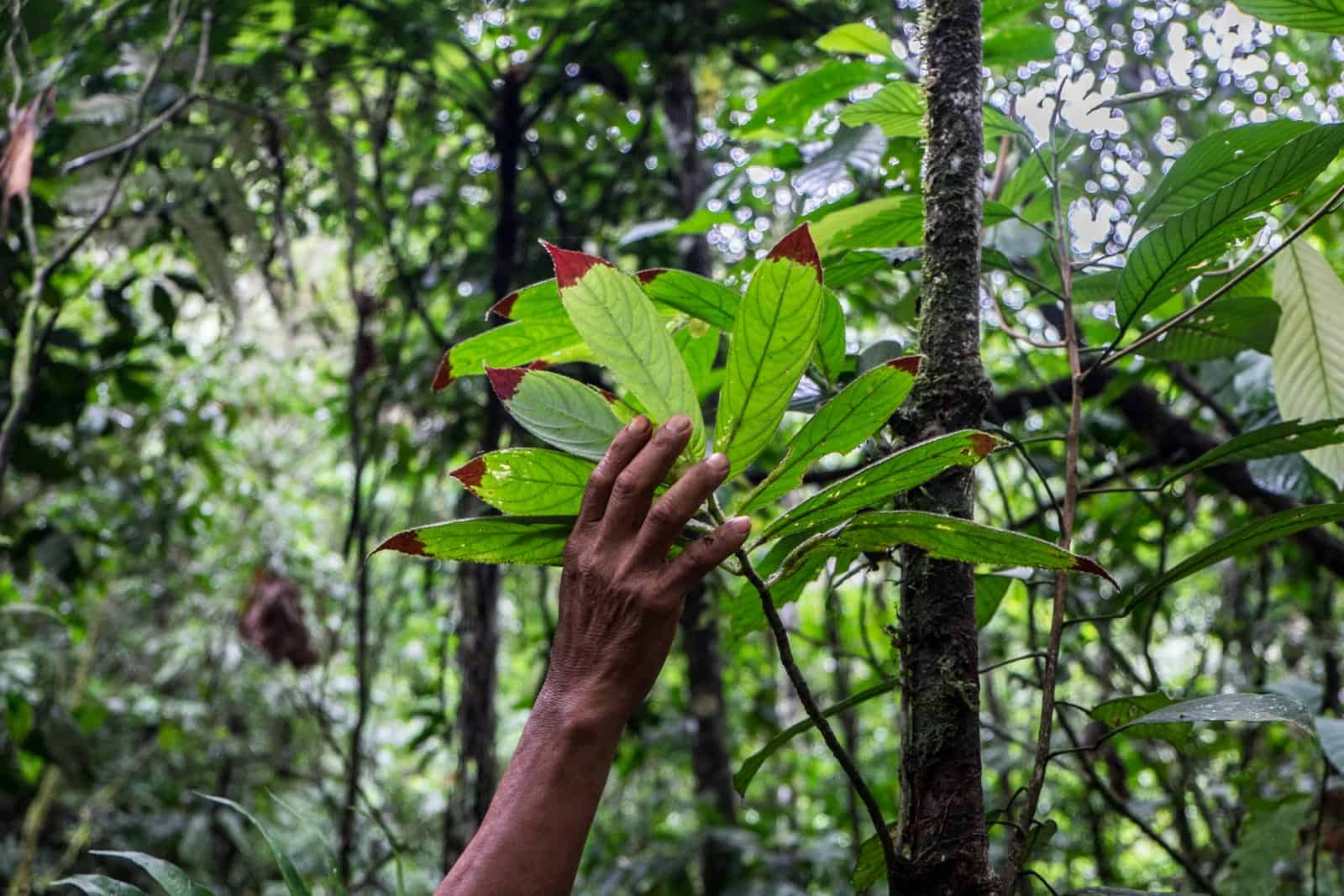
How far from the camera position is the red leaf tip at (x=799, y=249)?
2.03 ft

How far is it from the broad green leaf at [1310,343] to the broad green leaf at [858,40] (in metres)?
0.48

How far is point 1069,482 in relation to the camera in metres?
0.81

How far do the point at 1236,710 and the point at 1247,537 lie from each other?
0.13 meters

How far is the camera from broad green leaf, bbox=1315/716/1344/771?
1.07m

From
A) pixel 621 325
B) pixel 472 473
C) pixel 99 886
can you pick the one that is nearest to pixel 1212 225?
pixel 621 325

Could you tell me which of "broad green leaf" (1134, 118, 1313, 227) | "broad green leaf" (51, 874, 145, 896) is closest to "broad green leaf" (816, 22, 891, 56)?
"broad green leaf" (1134, 118, 1313, 227)

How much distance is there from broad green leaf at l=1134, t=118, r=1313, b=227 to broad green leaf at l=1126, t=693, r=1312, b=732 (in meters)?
0.40

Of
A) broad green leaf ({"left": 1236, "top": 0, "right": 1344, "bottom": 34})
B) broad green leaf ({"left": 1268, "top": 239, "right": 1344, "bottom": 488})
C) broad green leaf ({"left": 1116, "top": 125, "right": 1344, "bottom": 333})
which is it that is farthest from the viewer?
broad green leaf ({"left": 1268, "top": 239, "right": 1344, "bottom": 488})

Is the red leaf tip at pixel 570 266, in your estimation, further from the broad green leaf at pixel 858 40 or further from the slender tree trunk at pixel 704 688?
the slender tree trunk at pixel 704 688

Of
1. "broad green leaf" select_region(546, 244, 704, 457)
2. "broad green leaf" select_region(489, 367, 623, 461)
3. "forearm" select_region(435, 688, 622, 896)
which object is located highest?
"broad green leaf" select_region(546, 244, 704, 457)

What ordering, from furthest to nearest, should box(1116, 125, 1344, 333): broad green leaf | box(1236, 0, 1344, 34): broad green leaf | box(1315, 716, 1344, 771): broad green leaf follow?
box(1315, 716, 1344, 771): broad green leaf
box(1236, 0, 1344, 34): broad green leaf
box(1116, 125, 1344, 333): broad green leaf

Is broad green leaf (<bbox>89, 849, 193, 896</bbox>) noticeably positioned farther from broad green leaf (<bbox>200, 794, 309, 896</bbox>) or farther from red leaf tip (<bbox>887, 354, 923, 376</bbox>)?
red leaf tip (<bbox>887, 354, 923, 376</bbox>)

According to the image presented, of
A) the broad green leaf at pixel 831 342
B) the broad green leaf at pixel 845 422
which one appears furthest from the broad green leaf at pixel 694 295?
the broad green leaf at pixel 845 422

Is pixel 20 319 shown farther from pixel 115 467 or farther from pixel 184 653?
pixel 184 653
